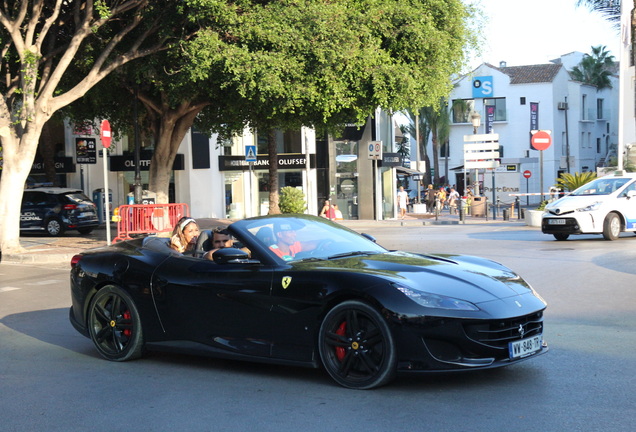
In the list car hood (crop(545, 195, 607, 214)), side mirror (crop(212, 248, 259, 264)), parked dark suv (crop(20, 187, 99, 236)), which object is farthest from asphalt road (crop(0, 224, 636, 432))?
parked dark suv (crop(20, 187, 99, 236))

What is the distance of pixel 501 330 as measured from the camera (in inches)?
226

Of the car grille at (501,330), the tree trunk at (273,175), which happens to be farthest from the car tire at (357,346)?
the tree trunk at (273,175)

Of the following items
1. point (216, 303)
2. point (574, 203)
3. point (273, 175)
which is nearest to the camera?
point (216, 303)

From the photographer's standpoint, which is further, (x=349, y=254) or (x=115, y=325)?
(x=115, y=325)

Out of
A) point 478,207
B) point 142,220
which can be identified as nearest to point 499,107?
point 478,207

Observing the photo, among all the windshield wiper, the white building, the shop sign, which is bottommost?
the windshield wiper

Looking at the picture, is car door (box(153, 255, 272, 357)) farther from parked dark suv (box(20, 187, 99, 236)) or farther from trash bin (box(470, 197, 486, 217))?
trash bin (box(470, 197, 486, 217))

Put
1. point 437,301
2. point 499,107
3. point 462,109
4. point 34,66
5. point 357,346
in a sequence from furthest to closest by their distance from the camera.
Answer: point 462,109, point 499,107, point 34,66, point 357,346, point 437,301

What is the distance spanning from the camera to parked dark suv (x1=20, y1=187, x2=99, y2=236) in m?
30.2

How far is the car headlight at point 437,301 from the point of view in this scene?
5641mm

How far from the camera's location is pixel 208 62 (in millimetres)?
19719

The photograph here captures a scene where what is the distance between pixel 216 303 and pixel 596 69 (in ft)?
285

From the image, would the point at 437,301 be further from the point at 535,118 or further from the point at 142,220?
the point at 535,118

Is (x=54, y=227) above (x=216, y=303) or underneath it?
underneath
